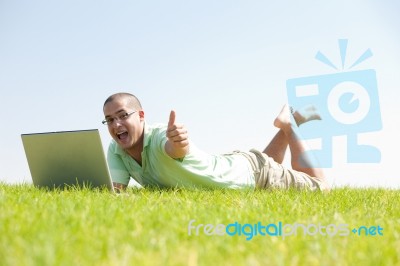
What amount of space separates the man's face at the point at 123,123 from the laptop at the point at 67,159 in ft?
1.71

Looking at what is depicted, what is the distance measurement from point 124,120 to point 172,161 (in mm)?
665

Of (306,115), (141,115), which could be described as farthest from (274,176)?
(141,115)

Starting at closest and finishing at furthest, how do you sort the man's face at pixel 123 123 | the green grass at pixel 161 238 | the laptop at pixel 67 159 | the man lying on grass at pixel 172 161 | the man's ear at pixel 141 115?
the green grass at pixel 161 238, the laptop at pixel 67 159, the man lying on grass at pixel 172 161, the man's face at pixel 123 123, the man's ear at pixel 141 115

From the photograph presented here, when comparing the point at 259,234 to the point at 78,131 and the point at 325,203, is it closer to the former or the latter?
the point at 325,203

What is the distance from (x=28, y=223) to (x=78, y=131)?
1.86 metres

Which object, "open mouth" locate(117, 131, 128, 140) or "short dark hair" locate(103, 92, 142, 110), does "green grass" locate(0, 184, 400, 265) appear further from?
"short dark hair" locate(103, 92, 142, 110)

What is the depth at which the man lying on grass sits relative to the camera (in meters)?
4.57

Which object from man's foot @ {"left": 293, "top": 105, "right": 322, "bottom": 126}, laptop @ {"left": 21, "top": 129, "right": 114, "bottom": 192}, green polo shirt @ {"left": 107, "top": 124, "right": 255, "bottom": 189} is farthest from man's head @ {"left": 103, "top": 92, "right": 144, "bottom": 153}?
man's foot @ {"left": 293, "top": 105, "right": 322, "bottom": 126}

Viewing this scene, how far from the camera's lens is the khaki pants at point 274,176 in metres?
5.59

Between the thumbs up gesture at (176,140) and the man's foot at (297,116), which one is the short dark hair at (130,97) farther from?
the man's foot at (297,116)

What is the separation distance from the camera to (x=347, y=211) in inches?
145

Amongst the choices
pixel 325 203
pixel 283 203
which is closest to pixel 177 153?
pixel 283 203

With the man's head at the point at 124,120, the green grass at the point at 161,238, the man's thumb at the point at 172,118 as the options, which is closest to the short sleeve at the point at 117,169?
the man's head at the point at 124,120

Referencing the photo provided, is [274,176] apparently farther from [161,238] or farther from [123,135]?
[161,238]
